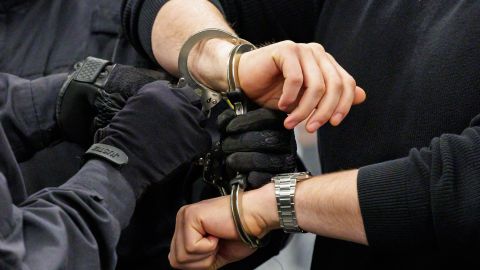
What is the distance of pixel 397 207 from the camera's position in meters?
0.74

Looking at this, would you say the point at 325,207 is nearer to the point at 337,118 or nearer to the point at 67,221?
the point at 337,118

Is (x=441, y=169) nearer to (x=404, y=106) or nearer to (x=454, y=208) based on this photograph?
(x=454, y=208)

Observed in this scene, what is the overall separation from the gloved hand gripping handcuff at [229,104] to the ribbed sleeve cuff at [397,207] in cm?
18

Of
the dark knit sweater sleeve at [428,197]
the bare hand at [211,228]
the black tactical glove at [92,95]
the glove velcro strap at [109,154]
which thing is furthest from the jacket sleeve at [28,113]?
the dark knit sweater sleeve at [428,197]

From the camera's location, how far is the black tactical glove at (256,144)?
792mm

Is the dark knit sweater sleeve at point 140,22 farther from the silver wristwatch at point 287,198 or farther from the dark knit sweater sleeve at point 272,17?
the silver wristwatch at point 287,198

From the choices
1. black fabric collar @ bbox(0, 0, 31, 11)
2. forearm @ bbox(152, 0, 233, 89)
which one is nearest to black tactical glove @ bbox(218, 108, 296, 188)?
forearm @ bbox(152, 0, 233, 89)

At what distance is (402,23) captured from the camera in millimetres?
955

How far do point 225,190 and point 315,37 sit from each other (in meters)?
0.42

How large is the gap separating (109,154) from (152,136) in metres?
0.06

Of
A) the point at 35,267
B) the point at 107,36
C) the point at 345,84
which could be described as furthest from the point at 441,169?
the point at 107,36

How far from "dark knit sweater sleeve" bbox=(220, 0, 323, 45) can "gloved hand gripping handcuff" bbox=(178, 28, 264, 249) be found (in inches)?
8.0

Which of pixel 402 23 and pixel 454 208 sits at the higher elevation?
pixel 402 23

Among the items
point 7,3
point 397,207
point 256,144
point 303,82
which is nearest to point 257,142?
point 256,144
